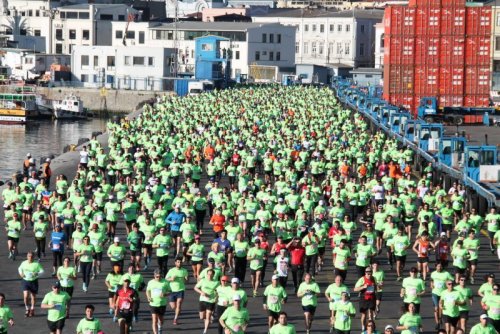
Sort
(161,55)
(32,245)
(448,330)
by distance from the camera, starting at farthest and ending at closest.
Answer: (161,55) < (32,245) < (448,330)

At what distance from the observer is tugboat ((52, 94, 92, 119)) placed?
108 metres

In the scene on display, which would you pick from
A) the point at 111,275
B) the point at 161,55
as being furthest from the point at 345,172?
the point at 161,55

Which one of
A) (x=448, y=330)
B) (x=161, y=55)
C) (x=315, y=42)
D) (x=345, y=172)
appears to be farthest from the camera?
(x=315, y=42)

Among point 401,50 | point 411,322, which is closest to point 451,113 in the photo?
point 401,50

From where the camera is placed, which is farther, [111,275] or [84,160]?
[84,160]

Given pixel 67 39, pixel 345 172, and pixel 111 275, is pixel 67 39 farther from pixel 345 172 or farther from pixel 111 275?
pixel 111 275

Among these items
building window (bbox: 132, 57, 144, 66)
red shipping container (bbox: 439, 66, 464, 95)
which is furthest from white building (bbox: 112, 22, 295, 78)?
red shipping container (bbox: 439, 66, 464, 95)

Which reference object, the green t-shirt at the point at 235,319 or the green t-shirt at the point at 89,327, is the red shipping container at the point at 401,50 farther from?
the green t-shirt at the point at 89,327

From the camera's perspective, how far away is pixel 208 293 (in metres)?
23.4

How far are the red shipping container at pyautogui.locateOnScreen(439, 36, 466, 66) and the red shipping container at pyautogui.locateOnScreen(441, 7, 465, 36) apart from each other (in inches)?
12.4

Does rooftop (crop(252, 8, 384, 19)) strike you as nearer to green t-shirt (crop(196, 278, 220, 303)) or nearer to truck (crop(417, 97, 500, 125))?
truck (crop(417, 97, 500, 125))

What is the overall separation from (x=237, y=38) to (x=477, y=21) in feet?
209

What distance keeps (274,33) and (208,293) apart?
114226 millimetres

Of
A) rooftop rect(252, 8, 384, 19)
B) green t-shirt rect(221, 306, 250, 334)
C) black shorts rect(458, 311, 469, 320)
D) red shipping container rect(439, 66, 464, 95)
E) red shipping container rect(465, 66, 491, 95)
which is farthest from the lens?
rooftop rect(252, 8, 384, 19)
